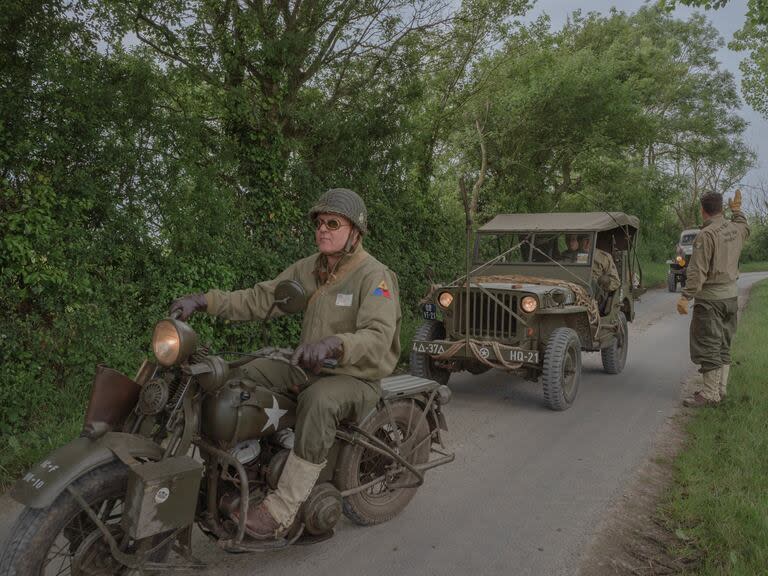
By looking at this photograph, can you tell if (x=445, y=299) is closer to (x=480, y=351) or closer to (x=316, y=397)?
(x=480, y=351)

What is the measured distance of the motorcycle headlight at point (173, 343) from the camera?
8.53ft

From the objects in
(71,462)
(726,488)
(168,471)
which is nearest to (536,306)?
(726,488)

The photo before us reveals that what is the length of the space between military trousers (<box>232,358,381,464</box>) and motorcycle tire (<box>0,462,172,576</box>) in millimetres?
747

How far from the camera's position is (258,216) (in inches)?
324

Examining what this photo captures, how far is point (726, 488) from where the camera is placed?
4152 millimetres

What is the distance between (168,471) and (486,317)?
4697 mm

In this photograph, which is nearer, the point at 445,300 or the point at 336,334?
the point at 336,334

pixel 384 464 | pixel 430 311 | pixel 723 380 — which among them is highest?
pixel 430 311

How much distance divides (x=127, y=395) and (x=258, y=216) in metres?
5.70

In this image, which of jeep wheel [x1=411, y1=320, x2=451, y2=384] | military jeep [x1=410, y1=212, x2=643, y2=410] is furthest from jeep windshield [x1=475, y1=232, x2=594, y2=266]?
jeep wheel [x1=411, y1=320, x2=451, y2=384]

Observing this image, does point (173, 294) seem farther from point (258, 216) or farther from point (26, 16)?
point (26, 16)

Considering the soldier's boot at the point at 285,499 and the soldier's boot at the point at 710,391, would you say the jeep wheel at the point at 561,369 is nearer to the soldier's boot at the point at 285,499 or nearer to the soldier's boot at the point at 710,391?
the soldier's boot at the point at 710,391

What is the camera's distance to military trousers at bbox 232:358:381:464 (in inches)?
118

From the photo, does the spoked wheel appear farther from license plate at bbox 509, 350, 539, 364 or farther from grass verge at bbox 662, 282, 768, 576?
license plate at bbox 509, 350, 539, 364
